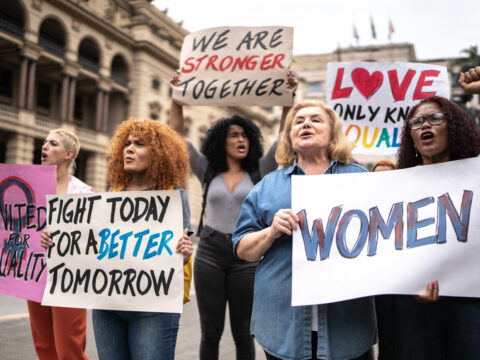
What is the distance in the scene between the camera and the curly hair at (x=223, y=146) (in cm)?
356

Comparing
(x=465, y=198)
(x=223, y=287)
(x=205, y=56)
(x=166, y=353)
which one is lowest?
(x=166, y=353)


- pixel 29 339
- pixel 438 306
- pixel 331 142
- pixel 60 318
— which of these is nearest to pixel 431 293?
pixel 438 306

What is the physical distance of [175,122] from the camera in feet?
12.0

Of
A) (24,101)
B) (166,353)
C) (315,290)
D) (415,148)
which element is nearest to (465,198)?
(415,148)

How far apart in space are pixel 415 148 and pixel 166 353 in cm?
159

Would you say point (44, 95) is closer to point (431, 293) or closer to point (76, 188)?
point (76, 188)

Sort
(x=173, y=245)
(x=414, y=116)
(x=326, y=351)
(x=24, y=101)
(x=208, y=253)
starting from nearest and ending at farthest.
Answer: (x=326, y=351) → (x=414, y=116) → (x=173, y=245) → (x=208, y=253) → (x=24, y=101)

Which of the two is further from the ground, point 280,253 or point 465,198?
point 465,198

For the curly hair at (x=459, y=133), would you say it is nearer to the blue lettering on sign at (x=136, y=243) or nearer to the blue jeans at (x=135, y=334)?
the blue lettering on sign at (x=136, y=243)

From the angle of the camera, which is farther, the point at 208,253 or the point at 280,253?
the point at 208,253

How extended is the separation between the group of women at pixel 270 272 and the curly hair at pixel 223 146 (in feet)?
1.00

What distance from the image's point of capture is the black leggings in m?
3.10

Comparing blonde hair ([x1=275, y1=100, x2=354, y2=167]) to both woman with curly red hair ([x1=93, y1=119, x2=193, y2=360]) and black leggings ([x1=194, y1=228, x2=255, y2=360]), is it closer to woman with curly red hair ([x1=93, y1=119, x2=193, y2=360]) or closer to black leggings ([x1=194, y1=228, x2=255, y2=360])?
woman with curly red hair ([x1=93, y1=119, x2=193, y2=360])

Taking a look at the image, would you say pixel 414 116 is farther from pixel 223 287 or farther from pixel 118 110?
pixel 118 110
